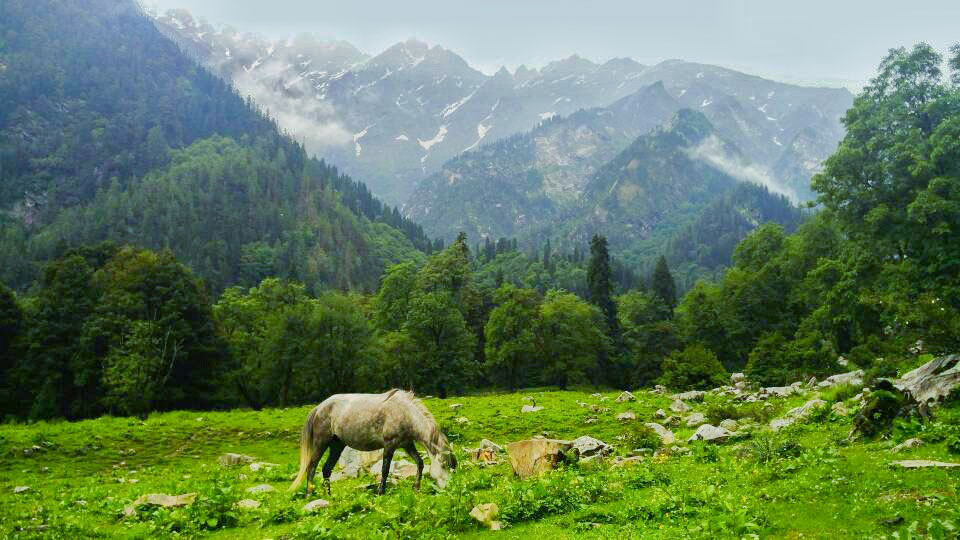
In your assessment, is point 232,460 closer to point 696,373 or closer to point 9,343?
point 696,373

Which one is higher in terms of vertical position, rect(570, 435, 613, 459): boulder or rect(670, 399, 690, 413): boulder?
rect(570, 435, 613, 459): boulder

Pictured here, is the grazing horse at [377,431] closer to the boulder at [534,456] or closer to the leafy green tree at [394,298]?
the boulder at [534,456]

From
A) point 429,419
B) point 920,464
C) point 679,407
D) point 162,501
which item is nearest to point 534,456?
point 429,419

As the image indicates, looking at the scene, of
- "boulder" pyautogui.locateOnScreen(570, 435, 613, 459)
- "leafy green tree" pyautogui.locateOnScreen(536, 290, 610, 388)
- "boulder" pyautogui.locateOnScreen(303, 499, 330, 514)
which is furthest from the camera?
"leafy green tree" pyautogui.locateOnScreen(536, 290, 610, 388)

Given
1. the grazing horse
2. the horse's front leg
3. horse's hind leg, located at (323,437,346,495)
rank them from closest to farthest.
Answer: the horse's front leg < the grazing horse < horse's hind leg, located at (323,437,346,495)

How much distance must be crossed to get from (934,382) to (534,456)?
46.2 feet

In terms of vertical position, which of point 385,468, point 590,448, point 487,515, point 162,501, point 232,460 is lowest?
point 232,460

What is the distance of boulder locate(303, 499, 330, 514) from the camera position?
1393 cm

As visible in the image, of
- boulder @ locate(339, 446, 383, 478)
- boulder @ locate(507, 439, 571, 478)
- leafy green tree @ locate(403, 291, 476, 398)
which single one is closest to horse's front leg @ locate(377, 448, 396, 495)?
boulder @ locate(507, 439, 571, 478)

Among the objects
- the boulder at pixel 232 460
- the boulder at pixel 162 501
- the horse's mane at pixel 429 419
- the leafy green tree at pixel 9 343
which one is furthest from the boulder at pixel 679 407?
the leafy green tree at pixel 9 343

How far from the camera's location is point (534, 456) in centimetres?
1712

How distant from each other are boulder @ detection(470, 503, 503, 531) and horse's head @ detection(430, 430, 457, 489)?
7.18ft

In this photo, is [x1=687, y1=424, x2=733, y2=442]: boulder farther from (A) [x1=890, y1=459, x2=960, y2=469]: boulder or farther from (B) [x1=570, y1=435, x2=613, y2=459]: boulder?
(A) [x1=890, y1=459, x2=960, y2=469]: boulder

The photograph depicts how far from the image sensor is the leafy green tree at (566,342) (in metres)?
79.4
